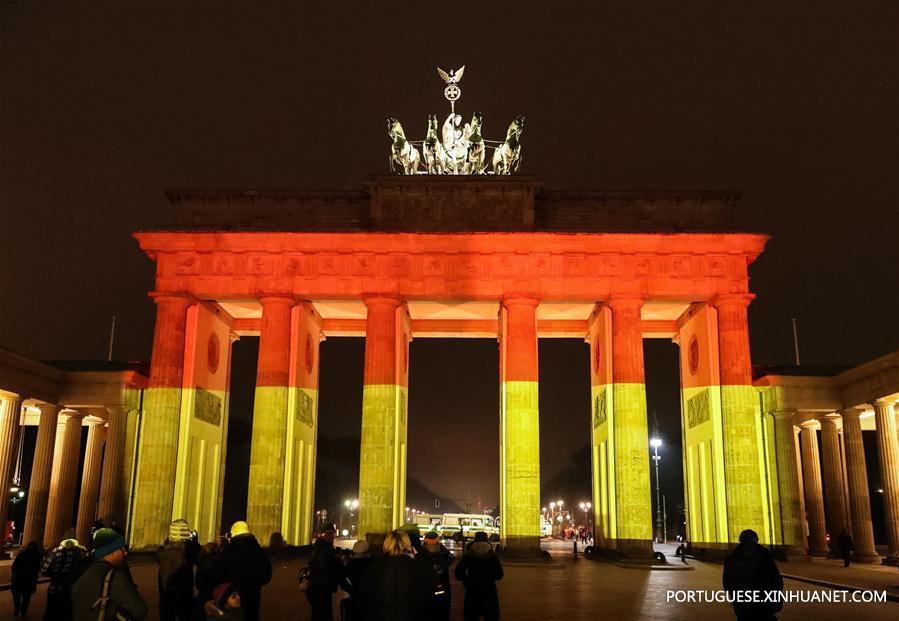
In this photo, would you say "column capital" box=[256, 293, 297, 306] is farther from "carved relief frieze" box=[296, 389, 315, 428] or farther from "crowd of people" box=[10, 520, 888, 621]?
"crowd of people" box=[10, 520, 888, 621]

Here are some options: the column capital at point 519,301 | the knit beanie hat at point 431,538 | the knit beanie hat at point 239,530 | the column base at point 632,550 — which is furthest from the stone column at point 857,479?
the knit beanie hat at point 239,530

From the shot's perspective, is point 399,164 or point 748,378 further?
point 399,164

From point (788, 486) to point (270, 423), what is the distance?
2351 centimetres

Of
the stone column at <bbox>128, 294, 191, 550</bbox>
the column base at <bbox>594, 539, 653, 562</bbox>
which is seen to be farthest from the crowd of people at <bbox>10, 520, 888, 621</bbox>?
the column base at <bbox>594, 539, 653, 562</bbox>

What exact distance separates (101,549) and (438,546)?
5551 mm

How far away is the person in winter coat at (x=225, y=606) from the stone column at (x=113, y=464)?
28906mm

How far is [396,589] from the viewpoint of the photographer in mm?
6762

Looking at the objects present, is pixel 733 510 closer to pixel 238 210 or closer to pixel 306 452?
pixel 306 452

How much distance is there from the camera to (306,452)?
38500 millimetres

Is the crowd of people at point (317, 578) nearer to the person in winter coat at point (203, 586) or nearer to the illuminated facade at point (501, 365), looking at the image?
the person in winter coat at point (203, 586)

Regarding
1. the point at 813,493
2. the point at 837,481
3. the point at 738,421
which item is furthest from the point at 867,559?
the point at 738,421

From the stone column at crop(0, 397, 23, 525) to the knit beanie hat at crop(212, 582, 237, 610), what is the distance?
30078mm

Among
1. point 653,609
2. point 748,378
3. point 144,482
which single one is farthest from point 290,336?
point 653,609

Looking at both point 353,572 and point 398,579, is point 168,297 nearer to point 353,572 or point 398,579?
point 353,572
